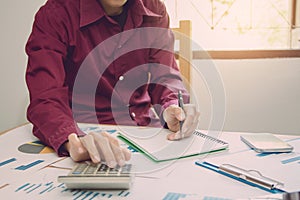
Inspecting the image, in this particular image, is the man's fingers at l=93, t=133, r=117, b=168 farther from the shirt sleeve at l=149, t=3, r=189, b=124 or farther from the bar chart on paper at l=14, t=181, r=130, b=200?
the shirt sleeve at l=149, t=3, r=189, b=124

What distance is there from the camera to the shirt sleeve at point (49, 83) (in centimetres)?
73

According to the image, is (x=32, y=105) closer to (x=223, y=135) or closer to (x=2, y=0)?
(x=223, y=135)

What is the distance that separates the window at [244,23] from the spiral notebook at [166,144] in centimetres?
79

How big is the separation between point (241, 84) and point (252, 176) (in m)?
0.95

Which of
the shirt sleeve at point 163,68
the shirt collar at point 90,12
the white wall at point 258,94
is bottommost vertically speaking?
the white wall at point 258,94

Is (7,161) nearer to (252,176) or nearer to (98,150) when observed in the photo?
(98,150)

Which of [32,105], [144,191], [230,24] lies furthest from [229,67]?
[144,191]

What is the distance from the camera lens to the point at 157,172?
0.59 meters

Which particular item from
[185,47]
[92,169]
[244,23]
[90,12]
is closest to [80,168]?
[92,169]

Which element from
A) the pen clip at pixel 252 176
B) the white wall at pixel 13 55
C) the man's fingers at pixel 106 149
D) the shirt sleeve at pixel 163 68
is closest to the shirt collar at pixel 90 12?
the shirt sleeve at pixel 163 68

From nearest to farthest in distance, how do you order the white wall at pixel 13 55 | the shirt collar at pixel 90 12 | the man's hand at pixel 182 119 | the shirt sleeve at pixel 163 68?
the man's hand at pixel 182 119 < the shirt collar at pixel 90 12 < the shirt sleeve at pixel 163 68 < the white wall at pixel 13 55

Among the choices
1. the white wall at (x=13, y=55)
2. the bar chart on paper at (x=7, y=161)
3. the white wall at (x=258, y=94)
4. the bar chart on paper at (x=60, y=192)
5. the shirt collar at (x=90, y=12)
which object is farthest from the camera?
the white wall at (x=13, y=55)

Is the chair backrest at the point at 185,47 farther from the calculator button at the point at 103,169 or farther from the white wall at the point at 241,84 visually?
the calculator button at the point at 103,169

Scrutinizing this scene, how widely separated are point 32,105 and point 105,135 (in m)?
0.25
